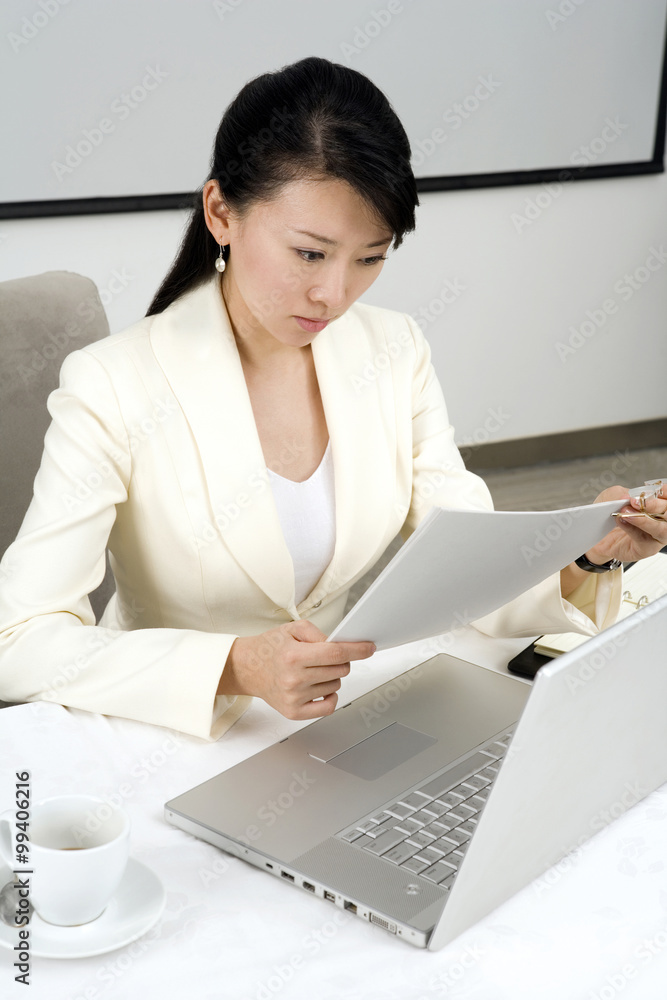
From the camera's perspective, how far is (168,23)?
291cm

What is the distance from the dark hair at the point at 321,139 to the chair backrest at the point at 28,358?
446 mm

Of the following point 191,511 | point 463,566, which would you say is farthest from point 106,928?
point 191,511

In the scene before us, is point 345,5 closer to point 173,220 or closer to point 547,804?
point 173,220

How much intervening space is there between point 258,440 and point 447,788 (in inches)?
22.2

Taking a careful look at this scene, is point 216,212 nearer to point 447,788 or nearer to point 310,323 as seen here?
point 310,323

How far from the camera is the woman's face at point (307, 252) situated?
1156 mm

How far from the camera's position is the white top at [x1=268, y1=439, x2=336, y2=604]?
1391mm

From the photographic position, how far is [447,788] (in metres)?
0.89

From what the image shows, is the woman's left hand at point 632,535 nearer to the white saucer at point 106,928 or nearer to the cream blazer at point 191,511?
the cream blazer at point 191,511

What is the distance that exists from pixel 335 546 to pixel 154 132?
2076mm

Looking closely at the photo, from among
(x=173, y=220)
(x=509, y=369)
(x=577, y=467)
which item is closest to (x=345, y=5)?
(x=173, y=220)

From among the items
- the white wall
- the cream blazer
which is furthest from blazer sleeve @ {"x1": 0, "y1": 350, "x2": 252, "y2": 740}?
the white wall

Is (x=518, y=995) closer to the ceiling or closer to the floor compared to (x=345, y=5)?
closer to the floor

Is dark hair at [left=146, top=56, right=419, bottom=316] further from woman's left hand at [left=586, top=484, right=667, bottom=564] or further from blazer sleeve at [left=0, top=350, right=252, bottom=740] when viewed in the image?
woman's left hand at [left=586, top=484, right=667, bottom=564]
